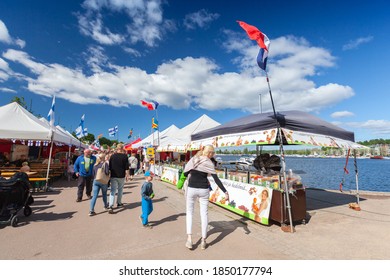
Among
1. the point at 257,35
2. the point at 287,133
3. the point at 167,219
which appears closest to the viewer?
the point at 287,133

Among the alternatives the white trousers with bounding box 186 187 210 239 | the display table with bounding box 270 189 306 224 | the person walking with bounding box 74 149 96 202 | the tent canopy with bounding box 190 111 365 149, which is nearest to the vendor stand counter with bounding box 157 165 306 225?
the display table with bounding box 270 189 306 224

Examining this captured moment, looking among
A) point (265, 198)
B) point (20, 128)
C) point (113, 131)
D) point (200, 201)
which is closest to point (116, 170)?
point (200, 201)

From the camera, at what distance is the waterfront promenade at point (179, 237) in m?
3.23

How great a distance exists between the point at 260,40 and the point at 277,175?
3.27 metres

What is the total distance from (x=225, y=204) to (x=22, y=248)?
15.5 feet

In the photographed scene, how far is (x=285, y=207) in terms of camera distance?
4.56 m

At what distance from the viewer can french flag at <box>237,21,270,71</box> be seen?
443cm

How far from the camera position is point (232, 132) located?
5.61 meters

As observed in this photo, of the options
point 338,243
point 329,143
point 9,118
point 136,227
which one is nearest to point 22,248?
point 136,227

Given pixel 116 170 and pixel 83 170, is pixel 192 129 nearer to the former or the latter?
pixel 83 170

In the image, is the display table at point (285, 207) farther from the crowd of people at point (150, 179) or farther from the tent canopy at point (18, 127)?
the tent canopy at point (18, 127)

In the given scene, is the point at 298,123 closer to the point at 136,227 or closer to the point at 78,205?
the point at 136,227

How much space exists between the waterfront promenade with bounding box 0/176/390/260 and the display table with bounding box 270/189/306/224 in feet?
0.74

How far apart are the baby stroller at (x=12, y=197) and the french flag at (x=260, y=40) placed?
20.8 ft
